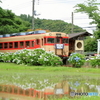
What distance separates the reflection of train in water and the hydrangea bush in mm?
2025

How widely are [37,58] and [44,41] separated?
114 inches

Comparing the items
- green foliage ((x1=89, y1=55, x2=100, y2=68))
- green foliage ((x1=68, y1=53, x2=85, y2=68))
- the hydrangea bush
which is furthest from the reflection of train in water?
green foliage ((x1=89, y1=55, x2=100, y2=68))

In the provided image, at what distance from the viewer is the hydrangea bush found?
88.5ft

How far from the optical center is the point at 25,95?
37.6ft

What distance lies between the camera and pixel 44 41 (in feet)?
98.7

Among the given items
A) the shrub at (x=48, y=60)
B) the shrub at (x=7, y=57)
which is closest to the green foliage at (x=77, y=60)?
the shrub at (x=48, y=60)

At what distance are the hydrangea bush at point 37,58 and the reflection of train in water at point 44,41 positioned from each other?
2025 millimetres

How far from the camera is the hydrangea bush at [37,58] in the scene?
2697cm

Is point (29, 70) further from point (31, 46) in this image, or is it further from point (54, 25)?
point (54, 25)

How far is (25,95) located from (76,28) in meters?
70.8

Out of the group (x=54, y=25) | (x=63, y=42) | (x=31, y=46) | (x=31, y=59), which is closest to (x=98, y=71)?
(x=31, y=59)

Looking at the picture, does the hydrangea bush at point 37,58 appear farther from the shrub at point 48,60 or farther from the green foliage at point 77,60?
the green foliage at point 77,60

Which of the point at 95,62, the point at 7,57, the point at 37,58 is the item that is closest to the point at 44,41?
the point at 37,58

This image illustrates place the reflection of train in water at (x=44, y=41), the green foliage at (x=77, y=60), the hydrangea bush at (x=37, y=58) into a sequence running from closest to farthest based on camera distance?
1. the green foliage at (x=77, y=60)
2. the hydrangea bush at (x=37, y=58)
3. the reflection of train in water at (x=44, y=41)
